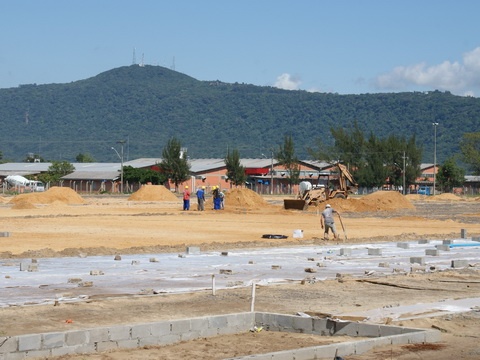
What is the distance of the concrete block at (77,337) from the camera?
12.4 m

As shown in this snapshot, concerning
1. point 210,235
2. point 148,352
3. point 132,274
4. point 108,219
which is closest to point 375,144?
point 108,219

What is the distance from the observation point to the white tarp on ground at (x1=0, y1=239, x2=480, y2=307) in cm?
1850

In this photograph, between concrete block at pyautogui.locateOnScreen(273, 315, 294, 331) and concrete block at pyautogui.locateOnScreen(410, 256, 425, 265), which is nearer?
concrete block at pyautogui.locateOnScreen(273, 315, 294, 331)

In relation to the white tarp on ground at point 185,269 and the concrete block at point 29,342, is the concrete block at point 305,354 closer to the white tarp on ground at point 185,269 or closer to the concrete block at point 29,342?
the concrete block at point 29,342

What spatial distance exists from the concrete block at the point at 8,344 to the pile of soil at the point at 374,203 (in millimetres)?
47802

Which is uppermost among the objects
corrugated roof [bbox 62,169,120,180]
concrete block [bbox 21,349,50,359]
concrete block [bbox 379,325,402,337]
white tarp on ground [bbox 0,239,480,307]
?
corrugated roof [bbox 62,169,120,180]

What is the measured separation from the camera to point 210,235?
120 feet

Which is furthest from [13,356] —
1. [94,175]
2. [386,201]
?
[94,175]

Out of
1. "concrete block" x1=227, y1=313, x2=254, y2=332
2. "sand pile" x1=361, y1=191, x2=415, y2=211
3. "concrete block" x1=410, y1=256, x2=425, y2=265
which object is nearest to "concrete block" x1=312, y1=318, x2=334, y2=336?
"concrete block" x1=227, y1=313, x2=254, y2=332

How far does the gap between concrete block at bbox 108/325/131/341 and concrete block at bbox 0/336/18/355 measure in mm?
1351

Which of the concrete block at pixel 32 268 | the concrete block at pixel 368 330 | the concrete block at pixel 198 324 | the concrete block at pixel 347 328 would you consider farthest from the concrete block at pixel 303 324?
the concrete block at pixel 32 268

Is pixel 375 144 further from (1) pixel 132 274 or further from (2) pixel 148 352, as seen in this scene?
(2) pixel 148 352

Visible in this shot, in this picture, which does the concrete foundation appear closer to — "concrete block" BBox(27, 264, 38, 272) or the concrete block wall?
the concrete block wall

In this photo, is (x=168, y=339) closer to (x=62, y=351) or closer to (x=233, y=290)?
(x=62, y=351)
